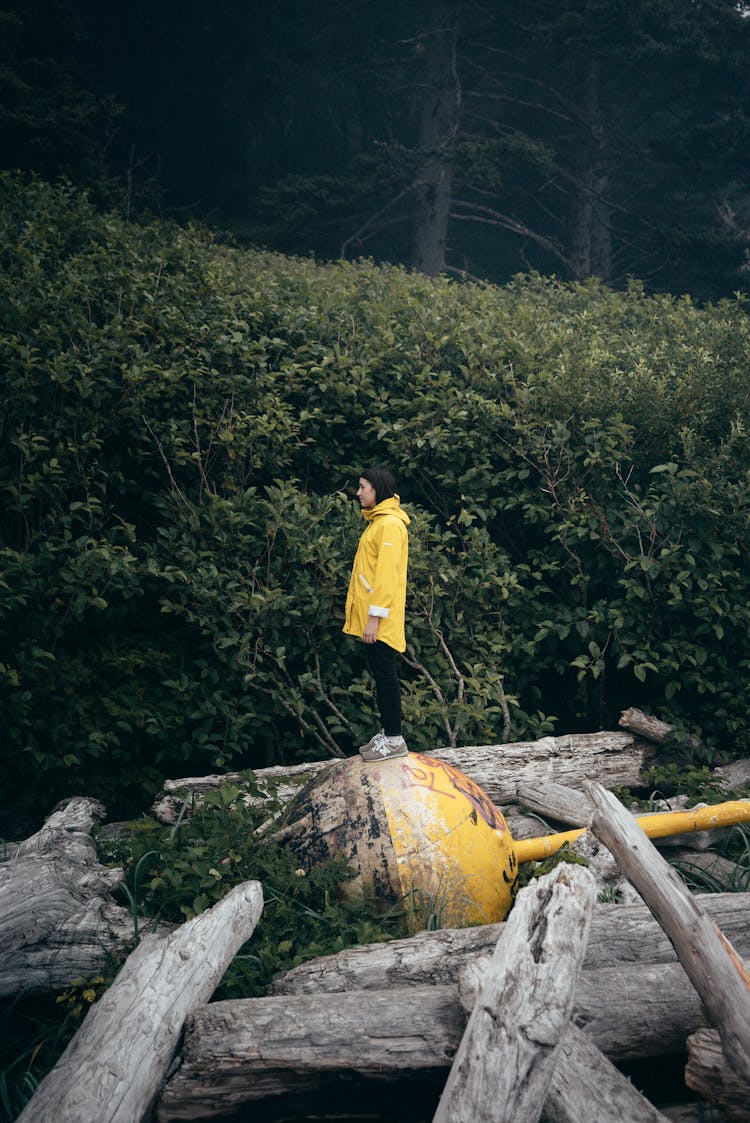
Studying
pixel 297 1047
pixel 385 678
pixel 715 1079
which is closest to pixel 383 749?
pixel 385 678

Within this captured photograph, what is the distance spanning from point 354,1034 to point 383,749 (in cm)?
176

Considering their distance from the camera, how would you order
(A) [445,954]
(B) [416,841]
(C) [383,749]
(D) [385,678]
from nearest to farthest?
(A) [445,954]
(B) [416,841]
(C) [383,749]
(D) [385,678]

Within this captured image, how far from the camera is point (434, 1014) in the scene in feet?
10.2

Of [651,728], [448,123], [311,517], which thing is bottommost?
[651,728]

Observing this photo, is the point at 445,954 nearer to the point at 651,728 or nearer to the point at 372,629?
the point at 372,629

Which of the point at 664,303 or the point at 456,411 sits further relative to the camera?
the point at 664,303

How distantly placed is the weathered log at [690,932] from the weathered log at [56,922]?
7.06ft

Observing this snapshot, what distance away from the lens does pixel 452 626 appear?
21.6ft

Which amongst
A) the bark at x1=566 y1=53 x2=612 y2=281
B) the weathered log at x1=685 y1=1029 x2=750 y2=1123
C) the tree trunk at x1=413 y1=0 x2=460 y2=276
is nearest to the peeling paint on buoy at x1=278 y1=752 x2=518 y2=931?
the weathered log at x1=685 y1=1029 x2=750 y2=1123

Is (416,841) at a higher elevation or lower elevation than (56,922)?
higher

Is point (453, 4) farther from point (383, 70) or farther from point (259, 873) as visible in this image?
point (259, 873)

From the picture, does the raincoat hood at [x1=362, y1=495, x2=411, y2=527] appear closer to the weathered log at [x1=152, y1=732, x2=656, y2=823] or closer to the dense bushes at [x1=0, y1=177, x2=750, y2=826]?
the dense bushes at [x1=0, y1=177, x2=750, y2=826]

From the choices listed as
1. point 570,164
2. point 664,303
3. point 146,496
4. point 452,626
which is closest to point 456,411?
point 452,626

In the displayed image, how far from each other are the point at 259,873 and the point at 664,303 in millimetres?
8451
